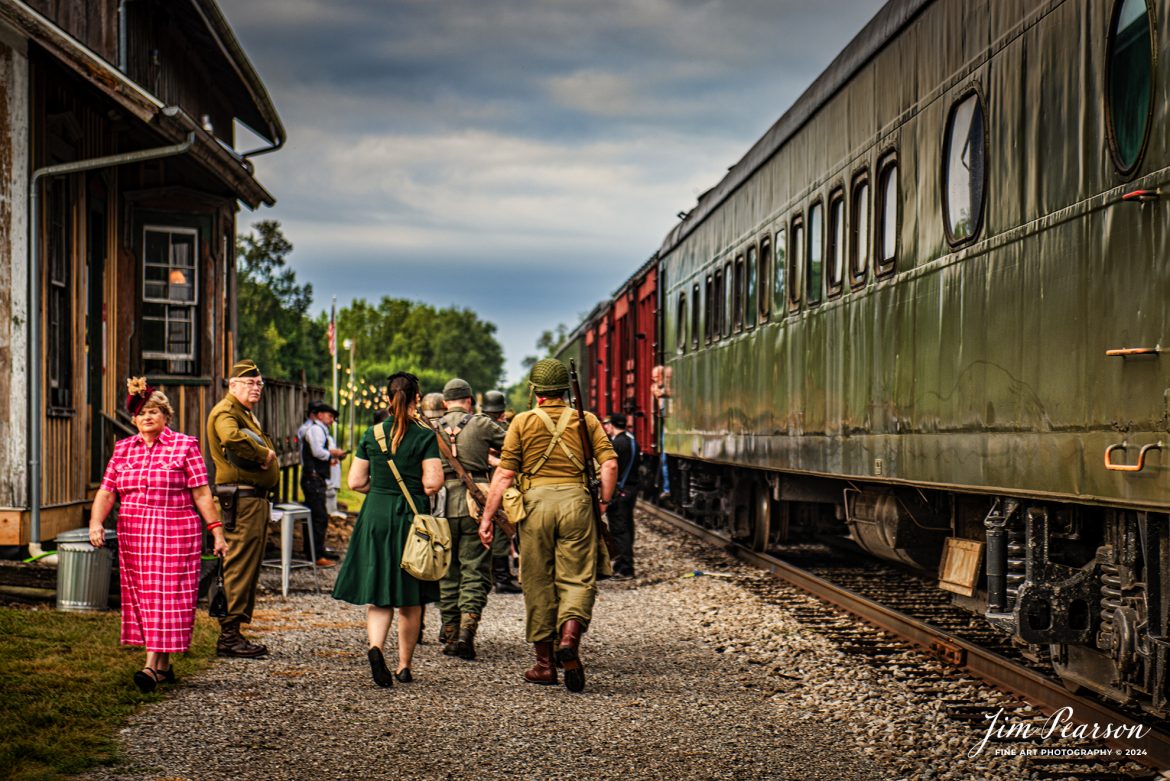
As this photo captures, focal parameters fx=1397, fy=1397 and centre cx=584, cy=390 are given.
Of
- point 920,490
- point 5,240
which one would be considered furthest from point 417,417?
point 5,240

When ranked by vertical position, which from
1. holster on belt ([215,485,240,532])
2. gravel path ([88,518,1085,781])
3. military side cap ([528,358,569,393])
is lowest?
gravel path ([88,518,1085,781])

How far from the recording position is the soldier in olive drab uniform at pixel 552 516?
27.1 ft

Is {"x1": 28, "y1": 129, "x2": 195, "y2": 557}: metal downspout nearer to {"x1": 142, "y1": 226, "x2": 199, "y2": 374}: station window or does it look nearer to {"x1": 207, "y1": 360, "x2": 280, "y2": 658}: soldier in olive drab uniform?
{"x1": 207, "y1": 360, "x2": 280, "y2": 658}: soldier in olive drab uniform

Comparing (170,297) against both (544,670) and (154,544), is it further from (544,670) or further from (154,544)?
(544,670)

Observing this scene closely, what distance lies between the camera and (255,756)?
632 cm

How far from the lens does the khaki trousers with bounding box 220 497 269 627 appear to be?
29.4 ft

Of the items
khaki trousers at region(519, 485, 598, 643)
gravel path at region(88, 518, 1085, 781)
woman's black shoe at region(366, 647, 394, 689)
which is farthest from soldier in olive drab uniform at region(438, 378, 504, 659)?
woman's black shoe at region(366, 647, 394, 689)

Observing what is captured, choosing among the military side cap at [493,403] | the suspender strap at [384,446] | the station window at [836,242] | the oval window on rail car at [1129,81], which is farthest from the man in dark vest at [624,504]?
the oval window on rail car at [1129,81]

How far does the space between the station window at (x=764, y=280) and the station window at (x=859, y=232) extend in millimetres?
2789

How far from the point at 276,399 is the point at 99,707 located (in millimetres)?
11601

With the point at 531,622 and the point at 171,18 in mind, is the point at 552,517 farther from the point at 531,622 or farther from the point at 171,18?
the point at 171,18

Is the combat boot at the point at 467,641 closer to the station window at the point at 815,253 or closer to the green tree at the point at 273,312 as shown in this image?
the station window at the point at 815,253

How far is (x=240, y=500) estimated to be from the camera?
9.03 metres
